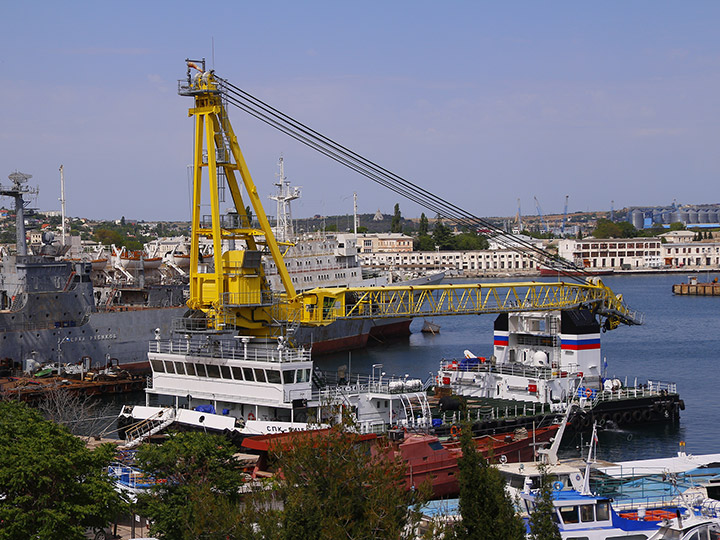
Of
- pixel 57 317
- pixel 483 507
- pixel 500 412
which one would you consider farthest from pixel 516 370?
pixel 57 317

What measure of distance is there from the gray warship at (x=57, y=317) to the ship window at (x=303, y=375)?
24.5 meters

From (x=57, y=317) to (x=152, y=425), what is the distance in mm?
27401

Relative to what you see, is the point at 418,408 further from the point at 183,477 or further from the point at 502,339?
the point at 183,477

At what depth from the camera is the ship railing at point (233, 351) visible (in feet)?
98.4

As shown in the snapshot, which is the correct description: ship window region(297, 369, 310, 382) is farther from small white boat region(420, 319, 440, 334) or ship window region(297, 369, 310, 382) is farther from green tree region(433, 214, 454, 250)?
green tree region(433, 214, 454, 250)

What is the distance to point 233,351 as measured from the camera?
3114 centimetres

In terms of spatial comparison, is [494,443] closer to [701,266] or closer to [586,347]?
[586,347]

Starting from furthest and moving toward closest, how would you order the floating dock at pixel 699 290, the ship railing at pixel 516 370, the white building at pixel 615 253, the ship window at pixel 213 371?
the white building at pixel 615 253 → the floating dock at pixel 699 290 → the ship railing at pixel 516 370 → the ship window at pixel 213 371

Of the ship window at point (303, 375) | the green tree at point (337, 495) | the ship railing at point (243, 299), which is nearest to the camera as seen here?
the green tree at point (337, 495)

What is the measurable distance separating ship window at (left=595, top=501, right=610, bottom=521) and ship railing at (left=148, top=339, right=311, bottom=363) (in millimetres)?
11560

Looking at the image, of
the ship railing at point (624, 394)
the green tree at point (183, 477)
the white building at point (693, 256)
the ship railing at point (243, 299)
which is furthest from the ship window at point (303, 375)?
the white building at point (693, 256)

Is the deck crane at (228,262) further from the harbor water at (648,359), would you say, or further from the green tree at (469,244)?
the green tree at (469,244)

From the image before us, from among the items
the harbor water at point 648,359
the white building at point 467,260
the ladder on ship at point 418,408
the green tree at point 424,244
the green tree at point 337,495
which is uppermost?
the green tree at point 424,244

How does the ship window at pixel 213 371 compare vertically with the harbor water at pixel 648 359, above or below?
above
